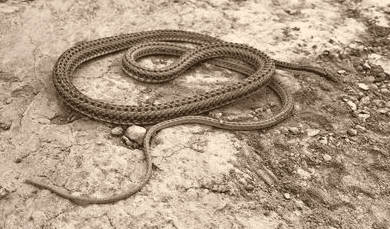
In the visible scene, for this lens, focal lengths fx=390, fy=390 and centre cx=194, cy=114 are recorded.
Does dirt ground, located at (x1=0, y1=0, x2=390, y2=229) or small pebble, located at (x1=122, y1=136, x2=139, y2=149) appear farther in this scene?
small pebble, located at (x1=122, y1=136, x2=139, y2=149)

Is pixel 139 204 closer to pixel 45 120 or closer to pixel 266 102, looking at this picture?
pixel 45 120

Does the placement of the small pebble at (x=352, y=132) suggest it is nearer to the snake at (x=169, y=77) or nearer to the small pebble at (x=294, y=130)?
the small pebble at (x=294, y=130)

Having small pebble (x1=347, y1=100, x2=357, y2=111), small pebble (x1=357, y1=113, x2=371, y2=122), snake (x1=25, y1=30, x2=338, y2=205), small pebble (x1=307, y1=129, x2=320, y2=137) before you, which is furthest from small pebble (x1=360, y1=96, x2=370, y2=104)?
small pebble (x1=307, y1=129, x2=320, y2=137)

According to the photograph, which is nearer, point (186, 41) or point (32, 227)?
point (32, 227)

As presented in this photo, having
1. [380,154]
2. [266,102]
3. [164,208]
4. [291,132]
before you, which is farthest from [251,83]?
[164,208]

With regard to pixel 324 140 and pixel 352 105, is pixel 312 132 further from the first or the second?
pixel 352 105

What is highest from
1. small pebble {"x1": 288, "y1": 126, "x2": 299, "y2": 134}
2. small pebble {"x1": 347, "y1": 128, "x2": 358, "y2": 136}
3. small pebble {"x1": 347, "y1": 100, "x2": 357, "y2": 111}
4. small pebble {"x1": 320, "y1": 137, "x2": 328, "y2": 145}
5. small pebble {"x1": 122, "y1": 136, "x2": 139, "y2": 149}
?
small pebble {"x1": 347, "y1": 100, "x2": 357, "y2": 111}

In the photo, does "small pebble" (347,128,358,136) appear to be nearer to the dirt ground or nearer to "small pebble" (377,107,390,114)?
the dirt ground
